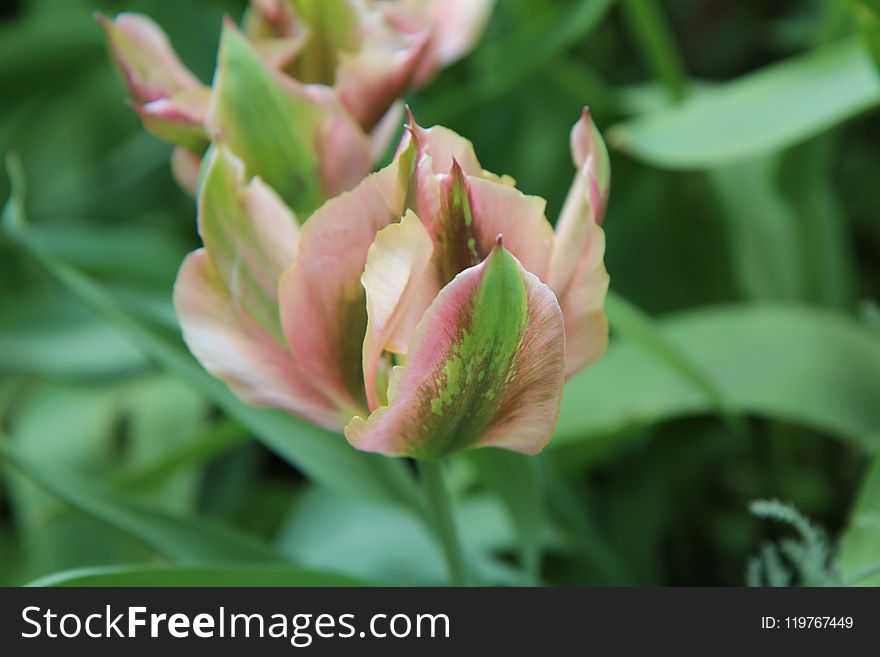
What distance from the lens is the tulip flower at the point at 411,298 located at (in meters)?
0.28

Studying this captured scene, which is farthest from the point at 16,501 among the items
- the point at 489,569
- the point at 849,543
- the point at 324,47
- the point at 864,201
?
the point at 864,201

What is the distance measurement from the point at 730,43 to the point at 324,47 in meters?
0.82

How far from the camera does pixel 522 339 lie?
0.28 metres

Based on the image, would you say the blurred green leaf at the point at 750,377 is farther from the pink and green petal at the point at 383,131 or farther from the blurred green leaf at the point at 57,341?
the blurred green leaf at the point at 57,341

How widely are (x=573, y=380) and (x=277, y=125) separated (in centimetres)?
31

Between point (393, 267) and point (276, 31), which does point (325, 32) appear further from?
point (393, 267)

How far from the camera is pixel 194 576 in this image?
37 centimetres

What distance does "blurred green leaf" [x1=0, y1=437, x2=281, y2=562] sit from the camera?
1.34 feet

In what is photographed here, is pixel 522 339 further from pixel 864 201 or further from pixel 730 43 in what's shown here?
pixel 730 43

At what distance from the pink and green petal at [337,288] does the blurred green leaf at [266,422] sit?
0.15 meters

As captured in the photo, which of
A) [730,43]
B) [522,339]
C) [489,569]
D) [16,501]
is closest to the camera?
[522,339]

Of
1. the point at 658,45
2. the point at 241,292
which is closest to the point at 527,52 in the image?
the point at 658,45

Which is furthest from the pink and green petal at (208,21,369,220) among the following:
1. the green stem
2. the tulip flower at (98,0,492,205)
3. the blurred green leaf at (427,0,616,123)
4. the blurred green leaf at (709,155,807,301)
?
the blurred green leaf at (709,155,807,301)

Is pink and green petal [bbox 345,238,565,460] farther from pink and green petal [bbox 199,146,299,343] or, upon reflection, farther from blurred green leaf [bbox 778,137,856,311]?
blurred green leaf [bbox 778,137,856,311]
